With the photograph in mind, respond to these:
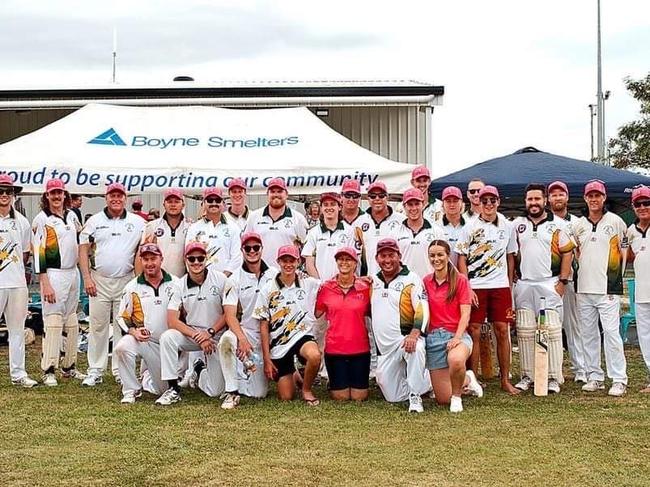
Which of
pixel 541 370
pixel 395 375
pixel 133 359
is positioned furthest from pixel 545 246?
pixel 133 359

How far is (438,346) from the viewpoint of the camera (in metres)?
7.52

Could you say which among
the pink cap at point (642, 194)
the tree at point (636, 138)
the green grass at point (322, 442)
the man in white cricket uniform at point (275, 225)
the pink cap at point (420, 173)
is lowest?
the green grass at point (322, 442)

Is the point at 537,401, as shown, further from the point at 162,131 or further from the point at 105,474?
the point at 162,131

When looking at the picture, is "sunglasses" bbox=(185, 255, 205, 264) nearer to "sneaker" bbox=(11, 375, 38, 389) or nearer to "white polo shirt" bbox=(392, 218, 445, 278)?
"white polo shirt" bbox=(392, 218, 445, 278)

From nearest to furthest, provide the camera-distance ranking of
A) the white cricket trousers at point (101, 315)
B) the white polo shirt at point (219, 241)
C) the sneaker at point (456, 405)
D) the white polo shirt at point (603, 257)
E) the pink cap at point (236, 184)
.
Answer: the sneaker at point (456, 405) → the white polo shirt at point (603, 257) → the white polo shirt at point (219, 241) → the white cricket trousers at point (101, 315) → the pink cap at point (236, 184)

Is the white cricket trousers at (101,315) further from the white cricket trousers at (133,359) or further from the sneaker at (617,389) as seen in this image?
the sneaker at (617,389)

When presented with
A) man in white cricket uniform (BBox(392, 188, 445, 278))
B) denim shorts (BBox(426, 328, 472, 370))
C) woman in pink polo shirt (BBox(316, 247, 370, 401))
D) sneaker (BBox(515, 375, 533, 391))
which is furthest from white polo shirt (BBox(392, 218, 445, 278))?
sneaker (BBox(515, 375, 533, 391))

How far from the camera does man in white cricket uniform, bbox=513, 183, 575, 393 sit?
27.0ft

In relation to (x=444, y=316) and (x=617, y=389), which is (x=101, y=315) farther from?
(x=617, y=389)

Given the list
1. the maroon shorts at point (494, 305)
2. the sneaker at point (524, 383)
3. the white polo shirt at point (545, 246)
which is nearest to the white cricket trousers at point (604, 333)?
the white polo shirt at point (545, 246)

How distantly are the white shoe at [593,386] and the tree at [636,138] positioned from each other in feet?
76.5

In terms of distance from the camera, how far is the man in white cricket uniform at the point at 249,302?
775cm

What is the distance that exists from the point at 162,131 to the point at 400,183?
290 cm

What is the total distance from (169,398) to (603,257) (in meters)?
3.92
